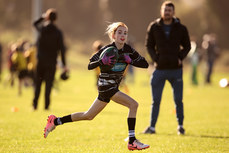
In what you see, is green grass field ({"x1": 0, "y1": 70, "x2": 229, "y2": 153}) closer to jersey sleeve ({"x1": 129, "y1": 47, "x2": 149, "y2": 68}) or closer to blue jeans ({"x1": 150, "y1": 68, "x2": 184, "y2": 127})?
blue jeans ({"x1": 150, "y1": 68, "x2": 184, "y2": 127})

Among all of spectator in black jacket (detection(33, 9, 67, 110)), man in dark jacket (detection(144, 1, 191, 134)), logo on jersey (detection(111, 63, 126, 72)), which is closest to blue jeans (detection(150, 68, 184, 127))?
man in dark jacket (detection(144, 1, 191, 134))

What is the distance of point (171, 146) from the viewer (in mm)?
7246

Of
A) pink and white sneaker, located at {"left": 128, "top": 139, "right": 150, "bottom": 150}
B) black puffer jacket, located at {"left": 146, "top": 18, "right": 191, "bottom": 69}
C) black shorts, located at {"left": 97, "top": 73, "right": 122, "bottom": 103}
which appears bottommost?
pink and white sneaker, located at {"left": 128, "top": 139, "right": 150, "bottom": 150}

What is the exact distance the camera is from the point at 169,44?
8523 mm

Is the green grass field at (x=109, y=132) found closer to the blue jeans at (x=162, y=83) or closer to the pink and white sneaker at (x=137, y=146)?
the pink and white sneaker at (x=137, y=146)

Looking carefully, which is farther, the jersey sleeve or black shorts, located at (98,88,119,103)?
the jersey sleeve

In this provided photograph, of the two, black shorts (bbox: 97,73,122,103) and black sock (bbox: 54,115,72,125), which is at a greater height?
black shorts (bbox: 97,73,122,103)

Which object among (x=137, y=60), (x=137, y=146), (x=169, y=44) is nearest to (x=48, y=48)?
(x=169, y=44)

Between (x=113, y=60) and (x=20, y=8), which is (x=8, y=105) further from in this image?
(x=20, y=8)

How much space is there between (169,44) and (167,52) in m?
0.15

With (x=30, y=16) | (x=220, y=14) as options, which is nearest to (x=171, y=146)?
(x=220, y=14)

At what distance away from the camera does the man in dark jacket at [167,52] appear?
8492 mm

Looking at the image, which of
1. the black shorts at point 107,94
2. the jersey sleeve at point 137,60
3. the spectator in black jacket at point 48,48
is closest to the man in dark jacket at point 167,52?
the jersey sleeve at point 137,60

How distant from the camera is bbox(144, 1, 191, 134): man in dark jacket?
849 cm
